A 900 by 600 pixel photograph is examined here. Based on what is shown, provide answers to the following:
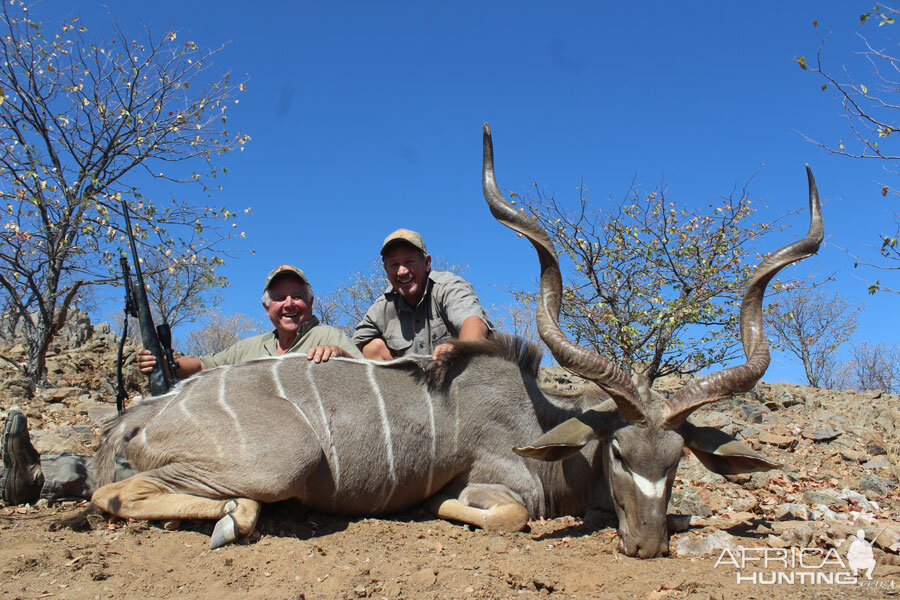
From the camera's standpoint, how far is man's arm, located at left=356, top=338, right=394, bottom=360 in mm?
5199

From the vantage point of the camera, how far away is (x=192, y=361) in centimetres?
500

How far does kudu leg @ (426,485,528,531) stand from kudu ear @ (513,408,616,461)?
0.38 metres

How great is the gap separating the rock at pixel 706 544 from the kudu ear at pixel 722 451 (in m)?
0.48

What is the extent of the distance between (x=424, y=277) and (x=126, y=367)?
19.5 feet

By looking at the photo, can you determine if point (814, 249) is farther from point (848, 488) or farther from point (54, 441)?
point (54, 441)

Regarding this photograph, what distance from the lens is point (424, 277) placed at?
5.18m

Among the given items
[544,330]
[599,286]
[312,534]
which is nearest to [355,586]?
[312,534]

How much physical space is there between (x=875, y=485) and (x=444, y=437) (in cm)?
321

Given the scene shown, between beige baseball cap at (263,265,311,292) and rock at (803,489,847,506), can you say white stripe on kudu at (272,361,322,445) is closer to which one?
beige baseball cap at (263,265,311,292)

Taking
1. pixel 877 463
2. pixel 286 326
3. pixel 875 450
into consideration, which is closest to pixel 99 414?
pixel 286 326

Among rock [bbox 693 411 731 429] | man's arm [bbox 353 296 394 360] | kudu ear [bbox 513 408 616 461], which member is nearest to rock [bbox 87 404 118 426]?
man's arm [bbox 353 296 394 360]

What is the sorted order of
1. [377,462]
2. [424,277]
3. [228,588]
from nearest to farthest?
[228,588], [377,462], [424,277]

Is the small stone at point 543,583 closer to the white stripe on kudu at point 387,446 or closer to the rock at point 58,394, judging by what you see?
the white stripe on kudu at point 387,446

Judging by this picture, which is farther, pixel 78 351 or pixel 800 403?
pixel 78 351
